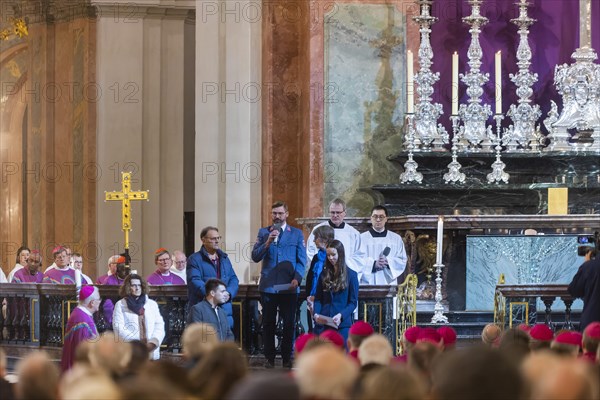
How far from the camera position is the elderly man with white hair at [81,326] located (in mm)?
13398

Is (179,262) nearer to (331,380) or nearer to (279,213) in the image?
(279,213)

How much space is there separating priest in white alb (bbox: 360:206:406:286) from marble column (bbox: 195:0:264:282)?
4.07 metres

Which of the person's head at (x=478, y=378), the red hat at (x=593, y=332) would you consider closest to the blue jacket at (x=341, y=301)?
the red hat at (x=593, y=332)

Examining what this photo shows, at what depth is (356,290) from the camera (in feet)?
48.1

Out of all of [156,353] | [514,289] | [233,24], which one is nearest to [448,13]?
[233,24]

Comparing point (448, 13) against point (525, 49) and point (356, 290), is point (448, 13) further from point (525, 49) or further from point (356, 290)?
point (356, 290)

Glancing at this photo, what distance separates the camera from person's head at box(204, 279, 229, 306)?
14.3 metres

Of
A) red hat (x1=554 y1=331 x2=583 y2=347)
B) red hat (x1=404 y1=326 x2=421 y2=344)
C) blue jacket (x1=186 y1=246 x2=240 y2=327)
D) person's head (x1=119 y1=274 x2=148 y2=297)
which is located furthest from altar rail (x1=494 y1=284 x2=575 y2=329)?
red hat (x1=554 y1=331 x2=583 y2=347)

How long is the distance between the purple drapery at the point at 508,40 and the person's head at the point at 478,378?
14.7 metres

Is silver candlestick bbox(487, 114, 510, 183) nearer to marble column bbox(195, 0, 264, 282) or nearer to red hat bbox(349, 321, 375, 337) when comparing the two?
marble column bbox(195, 0, 264, 282)

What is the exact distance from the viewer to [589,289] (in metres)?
13.3

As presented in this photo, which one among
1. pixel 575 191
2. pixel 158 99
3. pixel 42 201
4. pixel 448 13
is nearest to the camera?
pixel 575 191

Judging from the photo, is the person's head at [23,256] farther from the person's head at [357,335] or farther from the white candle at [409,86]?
the person's head at [357,335]

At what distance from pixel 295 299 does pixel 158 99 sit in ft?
35.9
